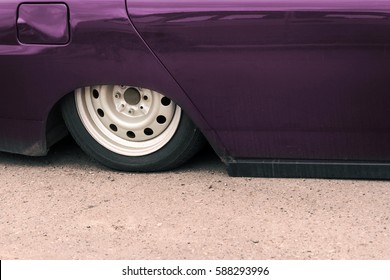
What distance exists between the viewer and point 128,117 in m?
3.75

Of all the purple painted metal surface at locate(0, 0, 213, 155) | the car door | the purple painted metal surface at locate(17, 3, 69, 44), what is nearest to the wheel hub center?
the purple painted metal surface at locate(0, 0, 213, 155)

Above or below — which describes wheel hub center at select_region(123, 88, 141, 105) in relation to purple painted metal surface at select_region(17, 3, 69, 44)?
below

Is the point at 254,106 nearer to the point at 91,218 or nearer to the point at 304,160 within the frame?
the point at 304,160

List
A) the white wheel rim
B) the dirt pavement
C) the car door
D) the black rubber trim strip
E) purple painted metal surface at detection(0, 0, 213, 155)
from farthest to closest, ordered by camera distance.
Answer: the white wheel rim, the black rubber trim strip, purple painted metal surface at detection(0, 0, 213, 155), the car door, the dirt pavement

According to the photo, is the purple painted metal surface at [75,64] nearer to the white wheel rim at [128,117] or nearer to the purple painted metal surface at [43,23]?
the purple painted metal surface at [43,23]

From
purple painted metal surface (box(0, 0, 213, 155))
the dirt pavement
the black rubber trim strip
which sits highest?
purple painted metal surface (box(0, 0, 213, 155))

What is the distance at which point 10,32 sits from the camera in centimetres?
354

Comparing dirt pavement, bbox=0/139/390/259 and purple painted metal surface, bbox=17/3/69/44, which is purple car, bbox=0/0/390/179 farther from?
dirt pavement, bbox=0/139/390/259

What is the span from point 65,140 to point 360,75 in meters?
2.01


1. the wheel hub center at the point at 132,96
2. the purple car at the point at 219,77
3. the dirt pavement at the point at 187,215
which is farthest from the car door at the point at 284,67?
the wheel hub center at the point at 132,96

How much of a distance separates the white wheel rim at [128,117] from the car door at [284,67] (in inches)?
11.2

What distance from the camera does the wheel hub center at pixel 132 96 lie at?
3.67 meters

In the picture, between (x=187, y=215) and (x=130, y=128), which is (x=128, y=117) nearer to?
(x=130, y=128)

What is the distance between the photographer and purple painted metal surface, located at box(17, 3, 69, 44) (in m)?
3.43
